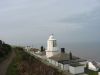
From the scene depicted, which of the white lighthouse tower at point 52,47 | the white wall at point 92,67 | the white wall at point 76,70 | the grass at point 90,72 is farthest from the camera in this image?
the white lighthouse tower at point 52,47

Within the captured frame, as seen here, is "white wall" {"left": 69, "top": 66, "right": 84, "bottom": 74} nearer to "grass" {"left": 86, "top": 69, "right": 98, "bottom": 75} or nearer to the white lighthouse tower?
"grass" {"left": 86, "top": 69, "right": 98, "bottom": 75}

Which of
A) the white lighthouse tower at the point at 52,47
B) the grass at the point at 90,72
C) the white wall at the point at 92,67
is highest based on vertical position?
the white lighthouse tower at the point at 52,47

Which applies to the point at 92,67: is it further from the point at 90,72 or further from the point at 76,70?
the point at 76,70

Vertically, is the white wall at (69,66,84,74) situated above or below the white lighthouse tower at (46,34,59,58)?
below

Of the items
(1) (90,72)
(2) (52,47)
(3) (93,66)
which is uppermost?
(2) (52,47)

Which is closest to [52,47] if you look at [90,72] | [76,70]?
[76,70]

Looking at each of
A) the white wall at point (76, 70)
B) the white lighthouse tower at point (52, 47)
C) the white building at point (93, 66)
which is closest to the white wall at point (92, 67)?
the white building at point (93, 66)

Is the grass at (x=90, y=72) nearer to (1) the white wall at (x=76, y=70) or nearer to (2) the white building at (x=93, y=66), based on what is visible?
(1) the white wall at (x=76, y=70)

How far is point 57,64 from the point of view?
44312 millimetres

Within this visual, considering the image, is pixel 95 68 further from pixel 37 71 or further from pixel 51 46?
pixel 37 71

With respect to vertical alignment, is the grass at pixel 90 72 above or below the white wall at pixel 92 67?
below

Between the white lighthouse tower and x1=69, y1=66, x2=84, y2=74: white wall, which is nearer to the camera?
x1=69, y1=66, x2=84, y2=74: white wall

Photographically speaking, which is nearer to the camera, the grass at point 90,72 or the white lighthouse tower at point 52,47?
the grass at point 90,72

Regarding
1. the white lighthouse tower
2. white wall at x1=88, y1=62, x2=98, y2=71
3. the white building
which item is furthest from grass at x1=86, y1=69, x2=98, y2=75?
the white lighthouse tower
